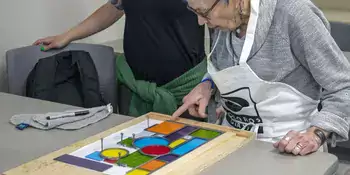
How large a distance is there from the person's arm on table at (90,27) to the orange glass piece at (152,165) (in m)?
1.09

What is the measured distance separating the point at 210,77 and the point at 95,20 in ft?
2.75

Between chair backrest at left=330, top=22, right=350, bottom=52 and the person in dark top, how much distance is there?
37.0 inches

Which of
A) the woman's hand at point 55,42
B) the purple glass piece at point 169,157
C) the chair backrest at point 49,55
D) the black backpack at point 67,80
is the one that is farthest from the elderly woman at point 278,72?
the woman's hand at point 55,42

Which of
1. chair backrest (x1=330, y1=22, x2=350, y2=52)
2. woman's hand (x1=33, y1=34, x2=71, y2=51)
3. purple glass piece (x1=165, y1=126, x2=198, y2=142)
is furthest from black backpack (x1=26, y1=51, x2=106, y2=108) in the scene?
chair backrest (x1=330, y1=22, x2=350, y2=52)

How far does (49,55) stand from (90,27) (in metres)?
0.20

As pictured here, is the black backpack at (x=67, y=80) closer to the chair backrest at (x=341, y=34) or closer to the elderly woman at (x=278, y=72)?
the elderly woman at (x=278, y=72)

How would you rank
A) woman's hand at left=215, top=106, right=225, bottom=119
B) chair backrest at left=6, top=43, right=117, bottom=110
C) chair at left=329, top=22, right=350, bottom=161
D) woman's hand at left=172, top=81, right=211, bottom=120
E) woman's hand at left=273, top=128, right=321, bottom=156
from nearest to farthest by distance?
woman's hand at left=273, top=128, right=321, bottom=156, woman's hand at left=172, top=81, right=211, bottom=120, woman's hand at left=215, top=106, right=225, bottom=119, chair backrest at left=6, top=43, right=117, bottom=110, chair at left=329, top=22, right=350, bottom=161

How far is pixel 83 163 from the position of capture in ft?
4.02

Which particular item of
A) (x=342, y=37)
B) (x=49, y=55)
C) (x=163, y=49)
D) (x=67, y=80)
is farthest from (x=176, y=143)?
(x=342, y=37)

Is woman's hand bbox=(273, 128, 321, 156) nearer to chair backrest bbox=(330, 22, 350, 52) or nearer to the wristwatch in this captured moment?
the wristwatch

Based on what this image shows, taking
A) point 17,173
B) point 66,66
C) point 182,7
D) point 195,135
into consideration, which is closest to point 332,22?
point 182,7

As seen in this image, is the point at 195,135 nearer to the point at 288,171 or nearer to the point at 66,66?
the point at 288,171

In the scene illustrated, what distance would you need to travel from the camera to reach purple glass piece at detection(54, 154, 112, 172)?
1201mm

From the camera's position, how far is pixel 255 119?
4.80 feet
